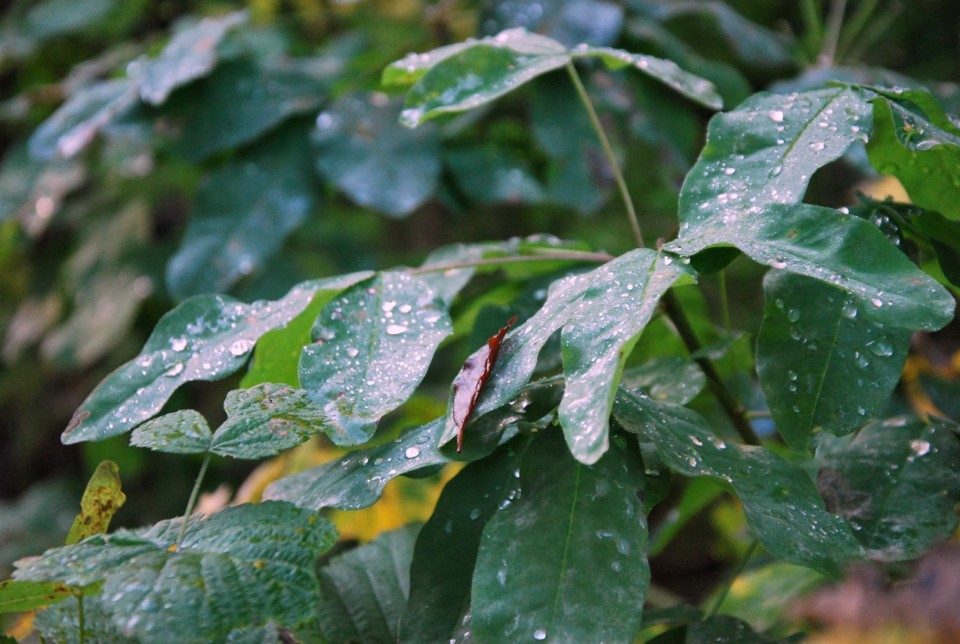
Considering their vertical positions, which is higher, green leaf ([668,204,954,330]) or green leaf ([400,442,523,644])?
green leaf ([668,204,954,330])

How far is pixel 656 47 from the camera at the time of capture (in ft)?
4.52

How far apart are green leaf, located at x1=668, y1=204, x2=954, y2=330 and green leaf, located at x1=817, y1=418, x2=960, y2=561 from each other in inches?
7.7

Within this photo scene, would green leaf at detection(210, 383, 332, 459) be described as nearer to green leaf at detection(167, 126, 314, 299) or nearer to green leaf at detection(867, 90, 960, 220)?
green leaf at detection(867, 90, 960, 220)

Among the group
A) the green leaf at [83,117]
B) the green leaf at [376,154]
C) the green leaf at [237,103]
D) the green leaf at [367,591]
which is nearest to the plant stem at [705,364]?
the green leaf at [367,591]

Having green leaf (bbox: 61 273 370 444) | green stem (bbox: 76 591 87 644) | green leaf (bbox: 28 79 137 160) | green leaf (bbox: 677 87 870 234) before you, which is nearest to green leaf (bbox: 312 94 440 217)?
green leaf (bbox: 28 79 137 160)

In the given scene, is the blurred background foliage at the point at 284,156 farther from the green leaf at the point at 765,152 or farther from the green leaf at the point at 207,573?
the green leaf at the point at 207,573

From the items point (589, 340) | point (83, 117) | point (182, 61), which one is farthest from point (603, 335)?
point (83, 117)

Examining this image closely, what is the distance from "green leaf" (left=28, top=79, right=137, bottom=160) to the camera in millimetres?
1261

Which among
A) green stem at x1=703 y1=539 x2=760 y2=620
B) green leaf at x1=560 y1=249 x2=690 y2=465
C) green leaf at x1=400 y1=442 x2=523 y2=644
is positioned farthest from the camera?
green stem at x1=703 y1=539 x2=760 y2=620

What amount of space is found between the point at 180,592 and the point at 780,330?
42 centimetres

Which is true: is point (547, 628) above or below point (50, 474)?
above

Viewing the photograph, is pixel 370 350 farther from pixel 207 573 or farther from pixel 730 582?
pixel 730 582

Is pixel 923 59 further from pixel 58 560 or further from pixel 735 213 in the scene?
pixel 58 560

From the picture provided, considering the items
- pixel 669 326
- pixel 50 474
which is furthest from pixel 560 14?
→ pixel 50 474
